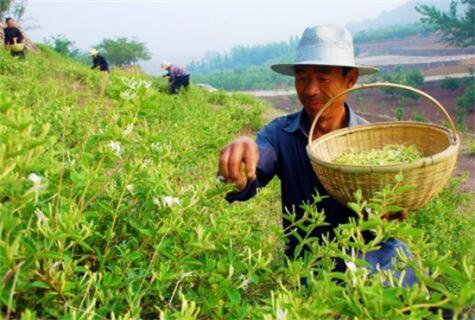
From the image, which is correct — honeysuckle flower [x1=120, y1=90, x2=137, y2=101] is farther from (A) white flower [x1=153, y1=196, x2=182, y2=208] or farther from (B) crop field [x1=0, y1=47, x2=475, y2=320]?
(A) white flower [x1=153, y1=196, x2=182, y2=208]

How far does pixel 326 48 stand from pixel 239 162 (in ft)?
3.59

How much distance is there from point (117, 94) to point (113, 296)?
44cm

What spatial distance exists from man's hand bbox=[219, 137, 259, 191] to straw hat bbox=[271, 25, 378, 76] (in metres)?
0.87

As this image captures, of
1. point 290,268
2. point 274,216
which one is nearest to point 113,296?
point 290,268

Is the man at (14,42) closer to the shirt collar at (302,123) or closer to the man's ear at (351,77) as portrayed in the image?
the shirt collar at (302,123)

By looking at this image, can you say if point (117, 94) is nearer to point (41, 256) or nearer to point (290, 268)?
point (41, 256)

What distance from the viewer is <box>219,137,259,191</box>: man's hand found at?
145 centimetres

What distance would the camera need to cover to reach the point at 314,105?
2352 millimetres

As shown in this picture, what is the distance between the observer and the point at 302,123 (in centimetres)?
254

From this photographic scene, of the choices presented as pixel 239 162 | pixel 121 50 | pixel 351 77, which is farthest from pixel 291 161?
pixel 121 50

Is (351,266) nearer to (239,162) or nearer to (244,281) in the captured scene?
(244,281)

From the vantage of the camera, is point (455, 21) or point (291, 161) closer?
point (291, 161)

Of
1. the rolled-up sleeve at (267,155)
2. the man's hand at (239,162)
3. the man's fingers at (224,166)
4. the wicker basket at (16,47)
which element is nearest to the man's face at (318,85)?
the rolled-up sleeve at (267,155)

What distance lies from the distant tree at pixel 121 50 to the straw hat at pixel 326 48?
1991 inches
